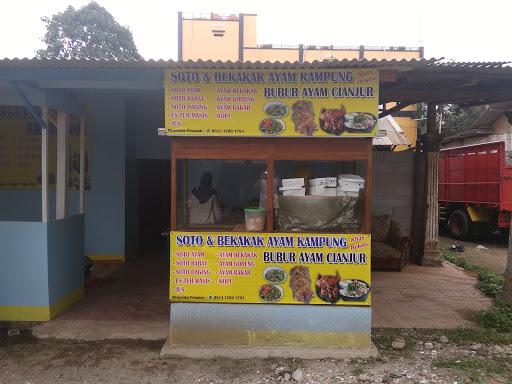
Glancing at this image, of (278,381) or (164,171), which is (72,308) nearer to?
(278,381)

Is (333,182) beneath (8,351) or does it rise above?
above

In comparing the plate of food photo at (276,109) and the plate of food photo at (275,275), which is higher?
the plate of food photo at (276,109)

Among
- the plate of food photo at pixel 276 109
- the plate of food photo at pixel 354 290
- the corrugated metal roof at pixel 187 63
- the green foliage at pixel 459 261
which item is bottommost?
the green foliage at pixel 459 261

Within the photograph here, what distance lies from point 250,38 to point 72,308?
1869 cm

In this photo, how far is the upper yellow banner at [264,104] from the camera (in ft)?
13.6

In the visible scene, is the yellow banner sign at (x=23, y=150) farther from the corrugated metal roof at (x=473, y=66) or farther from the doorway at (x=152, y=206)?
the corrugated metal roof at (x=473, y=66)

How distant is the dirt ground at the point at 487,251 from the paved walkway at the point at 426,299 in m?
1.33

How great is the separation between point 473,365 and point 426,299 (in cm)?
206

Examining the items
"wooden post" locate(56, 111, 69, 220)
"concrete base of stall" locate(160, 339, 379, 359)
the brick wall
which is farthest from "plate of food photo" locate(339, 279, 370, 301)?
the brick wall

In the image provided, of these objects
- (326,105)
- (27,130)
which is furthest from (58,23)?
(326,105)

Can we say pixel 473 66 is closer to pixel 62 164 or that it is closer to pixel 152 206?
pixel 62 164

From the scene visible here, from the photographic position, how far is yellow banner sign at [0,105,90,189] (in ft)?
22.9

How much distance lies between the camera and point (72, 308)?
542 cm

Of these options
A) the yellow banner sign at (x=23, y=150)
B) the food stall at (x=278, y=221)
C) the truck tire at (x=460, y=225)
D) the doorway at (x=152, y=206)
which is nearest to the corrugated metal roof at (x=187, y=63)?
the food stall at (x=278, y=221)
